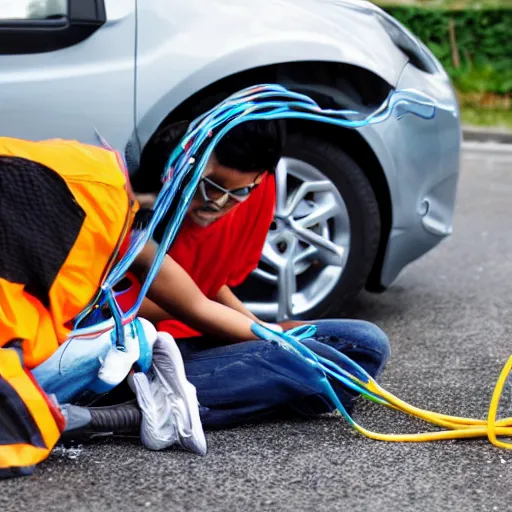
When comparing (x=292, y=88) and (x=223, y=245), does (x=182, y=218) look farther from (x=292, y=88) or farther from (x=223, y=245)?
(x=292, y=88)

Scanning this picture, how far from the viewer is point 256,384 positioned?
281cm

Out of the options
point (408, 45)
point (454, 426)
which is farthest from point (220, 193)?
point (408, 45)

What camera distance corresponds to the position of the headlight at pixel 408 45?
3859 mm

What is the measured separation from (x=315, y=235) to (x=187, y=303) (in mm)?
1026

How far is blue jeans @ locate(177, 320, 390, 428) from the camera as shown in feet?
9.23

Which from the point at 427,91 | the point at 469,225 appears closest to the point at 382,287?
the point at 427,91

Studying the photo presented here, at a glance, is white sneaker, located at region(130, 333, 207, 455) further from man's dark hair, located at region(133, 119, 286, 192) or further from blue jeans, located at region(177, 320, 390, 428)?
man's dark hair, located at region(133, 119, 286, 192)

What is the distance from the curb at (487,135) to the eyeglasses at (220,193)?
7535 millimetres

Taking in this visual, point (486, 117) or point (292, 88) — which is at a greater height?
point (292, 88)

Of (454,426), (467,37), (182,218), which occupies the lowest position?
(467,37)

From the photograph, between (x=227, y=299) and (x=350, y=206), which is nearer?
(x=227, y=299)

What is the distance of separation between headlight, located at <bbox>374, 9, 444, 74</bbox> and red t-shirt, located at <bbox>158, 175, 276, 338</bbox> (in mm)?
1033

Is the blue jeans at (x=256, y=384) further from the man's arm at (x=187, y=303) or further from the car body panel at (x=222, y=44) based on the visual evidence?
the car body panel at (x=222, y=44)

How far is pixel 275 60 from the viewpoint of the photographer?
347 centimetres
